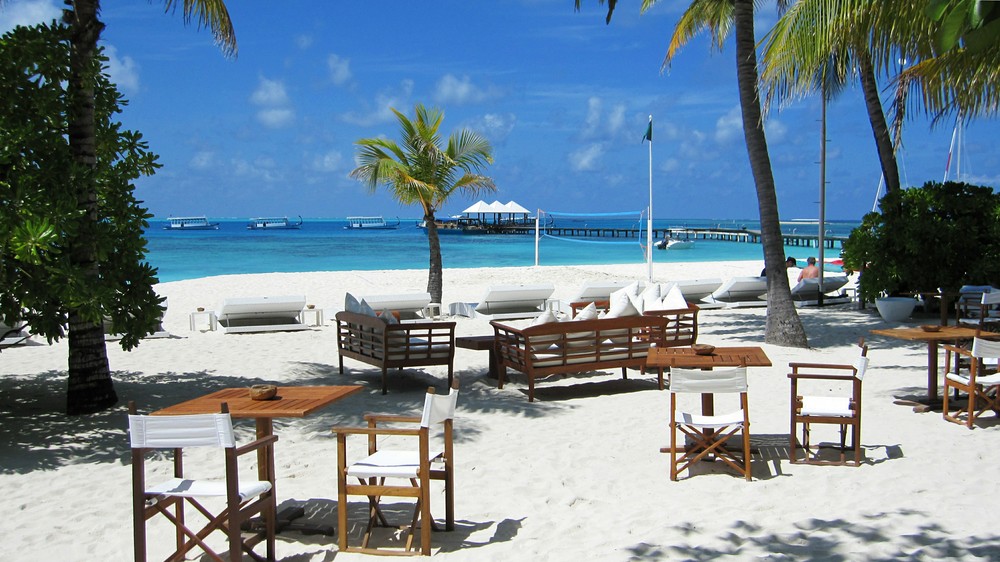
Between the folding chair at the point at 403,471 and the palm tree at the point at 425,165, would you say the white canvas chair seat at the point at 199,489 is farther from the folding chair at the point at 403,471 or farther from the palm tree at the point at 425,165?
the palm tree at the point at 425,165

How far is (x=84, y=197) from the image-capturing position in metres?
7.14

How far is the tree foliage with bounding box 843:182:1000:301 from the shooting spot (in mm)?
13469

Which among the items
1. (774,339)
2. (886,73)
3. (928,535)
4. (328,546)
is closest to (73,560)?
(328,546)

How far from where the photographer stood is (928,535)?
4309mm

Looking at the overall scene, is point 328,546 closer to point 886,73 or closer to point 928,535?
point 928,535

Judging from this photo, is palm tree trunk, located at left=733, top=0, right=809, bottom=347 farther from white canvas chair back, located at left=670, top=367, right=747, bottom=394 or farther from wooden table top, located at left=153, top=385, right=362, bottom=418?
wooden table top, located at left=153, top=385, right=362, bottom=418

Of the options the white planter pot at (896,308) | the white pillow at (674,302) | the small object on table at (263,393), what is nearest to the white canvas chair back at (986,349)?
the white pillow at (674,302)

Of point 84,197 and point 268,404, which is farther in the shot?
point 84,197

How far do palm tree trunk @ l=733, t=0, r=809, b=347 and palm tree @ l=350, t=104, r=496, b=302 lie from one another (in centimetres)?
586

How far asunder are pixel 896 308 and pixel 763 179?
170 inches

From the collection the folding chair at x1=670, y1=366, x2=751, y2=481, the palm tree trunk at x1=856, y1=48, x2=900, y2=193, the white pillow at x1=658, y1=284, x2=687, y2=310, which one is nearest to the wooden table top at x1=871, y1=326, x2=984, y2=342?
the folding chair at x1=670, y1=366, x2=751, y2=481

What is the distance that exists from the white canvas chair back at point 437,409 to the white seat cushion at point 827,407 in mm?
2785

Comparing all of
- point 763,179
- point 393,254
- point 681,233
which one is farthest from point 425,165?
Result: point 681,233

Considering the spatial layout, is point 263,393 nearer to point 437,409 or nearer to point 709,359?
point 437,409
